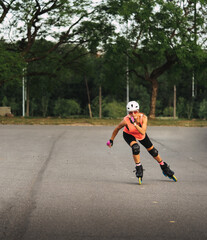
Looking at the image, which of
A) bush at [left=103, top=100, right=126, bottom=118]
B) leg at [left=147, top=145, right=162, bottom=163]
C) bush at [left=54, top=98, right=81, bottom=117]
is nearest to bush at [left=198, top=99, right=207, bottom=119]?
bush at [left=103, top=100, right=126, bottom=118]

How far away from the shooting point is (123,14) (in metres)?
32.1

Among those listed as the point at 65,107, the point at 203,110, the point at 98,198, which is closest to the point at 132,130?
the point at 98,198

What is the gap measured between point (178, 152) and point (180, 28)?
2027 centimetres

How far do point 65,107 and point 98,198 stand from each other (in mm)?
46113

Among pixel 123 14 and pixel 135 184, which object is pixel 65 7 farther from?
pixel 135 184

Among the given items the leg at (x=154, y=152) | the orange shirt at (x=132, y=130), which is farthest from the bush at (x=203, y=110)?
the orange shirt at (x=132, y=130)

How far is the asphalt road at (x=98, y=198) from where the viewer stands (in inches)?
197

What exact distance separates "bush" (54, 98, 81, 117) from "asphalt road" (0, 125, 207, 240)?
39.3 meters

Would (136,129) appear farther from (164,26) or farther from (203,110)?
(203,110)

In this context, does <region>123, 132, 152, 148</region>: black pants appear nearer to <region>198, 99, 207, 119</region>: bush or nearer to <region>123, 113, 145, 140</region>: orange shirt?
<region>123, 113, 145, 140</region>: orange shirt

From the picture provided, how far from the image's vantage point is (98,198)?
6.87 m

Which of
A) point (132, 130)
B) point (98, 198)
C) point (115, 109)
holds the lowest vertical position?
point (98, 198)

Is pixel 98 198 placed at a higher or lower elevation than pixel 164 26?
lower

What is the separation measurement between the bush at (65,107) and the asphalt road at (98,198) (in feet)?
129
